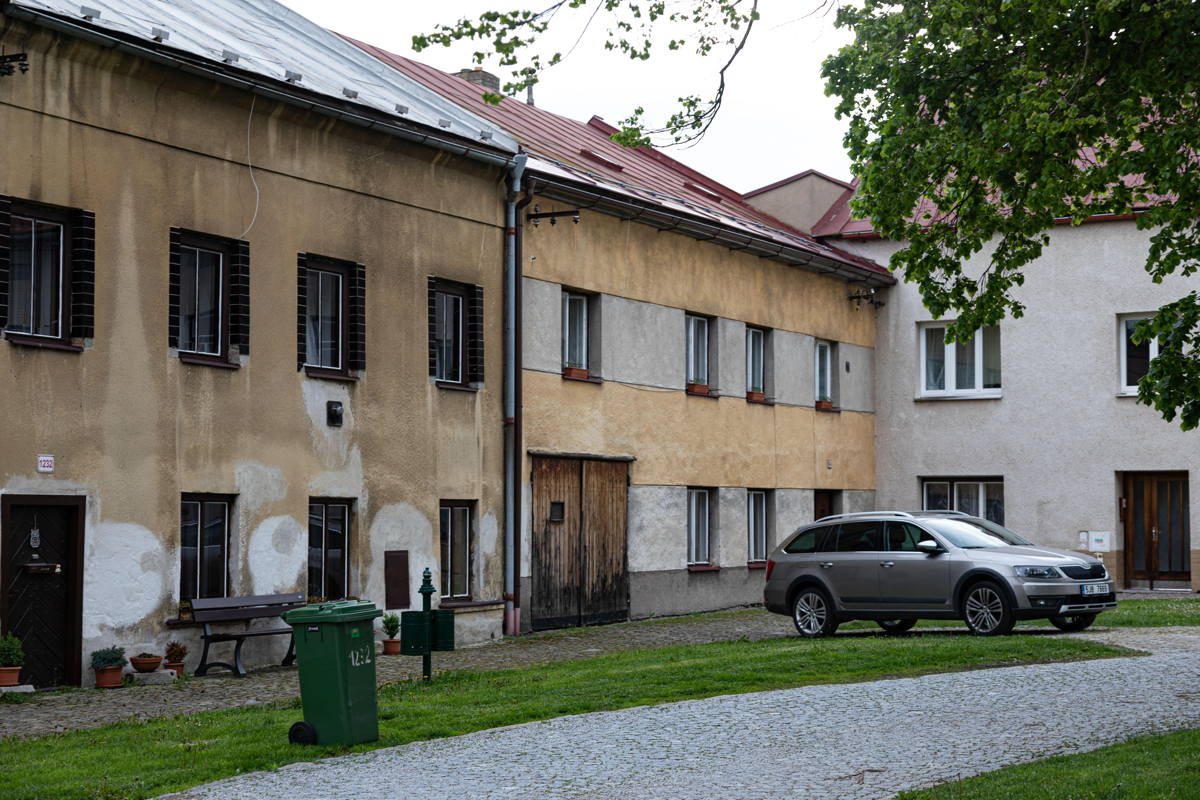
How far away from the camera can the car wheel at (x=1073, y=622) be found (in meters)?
20.2

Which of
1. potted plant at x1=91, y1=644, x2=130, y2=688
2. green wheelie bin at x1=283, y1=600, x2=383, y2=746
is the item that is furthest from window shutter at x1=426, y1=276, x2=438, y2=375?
green wheelie bin at x1=283, y1=600, x2=383, y2=746

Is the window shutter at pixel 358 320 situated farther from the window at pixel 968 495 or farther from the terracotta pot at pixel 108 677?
the window at pixel 968 495

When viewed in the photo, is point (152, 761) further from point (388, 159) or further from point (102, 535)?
point (388, 159)

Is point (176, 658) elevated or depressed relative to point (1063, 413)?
depressed

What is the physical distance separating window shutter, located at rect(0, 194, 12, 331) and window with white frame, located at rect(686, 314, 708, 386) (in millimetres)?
14127

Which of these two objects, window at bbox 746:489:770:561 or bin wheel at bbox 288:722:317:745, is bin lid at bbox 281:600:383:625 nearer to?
bin wheel at bbox 288:722:317:745

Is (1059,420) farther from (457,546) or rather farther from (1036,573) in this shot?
(457,546)

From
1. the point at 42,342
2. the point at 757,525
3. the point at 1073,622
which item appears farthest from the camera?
the point at 757,525

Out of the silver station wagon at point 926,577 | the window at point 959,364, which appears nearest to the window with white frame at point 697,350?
the silver station wagon at point 926,577

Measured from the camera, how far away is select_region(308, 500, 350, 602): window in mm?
19375

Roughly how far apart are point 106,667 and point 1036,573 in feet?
35.8

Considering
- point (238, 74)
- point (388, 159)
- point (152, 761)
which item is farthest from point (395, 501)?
point (152, 761)

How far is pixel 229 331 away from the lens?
18.2 meters

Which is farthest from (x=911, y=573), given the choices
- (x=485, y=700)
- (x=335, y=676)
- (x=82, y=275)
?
(x=335, y=676)
